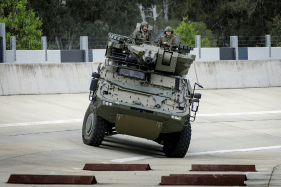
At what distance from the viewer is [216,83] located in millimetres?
23297

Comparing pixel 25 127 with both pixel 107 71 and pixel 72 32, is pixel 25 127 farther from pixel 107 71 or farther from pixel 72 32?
pixel 72 32

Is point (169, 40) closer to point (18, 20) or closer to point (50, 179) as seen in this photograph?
point (50, 179)

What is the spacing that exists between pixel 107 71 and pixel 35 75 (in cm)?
823

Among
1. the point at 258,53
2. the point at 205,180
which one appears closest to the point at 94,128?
the point at 205,180

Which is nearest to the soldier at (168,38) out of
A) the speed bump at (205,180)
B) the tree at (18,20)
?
the speed bump at (205,180)

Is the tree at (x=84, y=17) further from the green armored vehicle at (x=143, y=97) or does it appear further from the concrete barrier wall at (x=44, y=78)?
the green armored vehicle at (x=143, y=97)

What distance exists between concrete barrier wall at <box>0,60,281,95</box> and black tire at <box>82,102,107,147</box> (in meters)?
7.68

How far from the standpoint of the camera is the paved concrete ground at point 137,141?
822 cm

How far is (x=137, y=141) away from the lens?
14.4 m

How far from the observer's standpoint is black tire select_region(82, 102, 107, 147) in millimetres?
11453

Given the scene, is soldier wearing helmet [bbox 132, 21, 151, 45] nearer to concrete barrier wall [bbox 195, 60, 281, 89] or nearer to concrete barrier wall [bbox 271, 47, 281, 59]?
concrete barrier wall [bbox 195, 60, 281, 89]

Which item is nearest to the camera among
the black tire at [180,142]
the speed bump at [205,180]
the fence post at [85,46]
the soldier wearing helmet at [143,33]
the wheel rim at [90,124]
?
the speed bump at [205,180]

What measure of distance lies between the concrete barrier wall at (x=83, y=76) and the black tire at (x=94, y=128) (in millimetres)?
7682

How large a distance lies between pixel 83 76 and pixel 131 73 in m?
9.02
